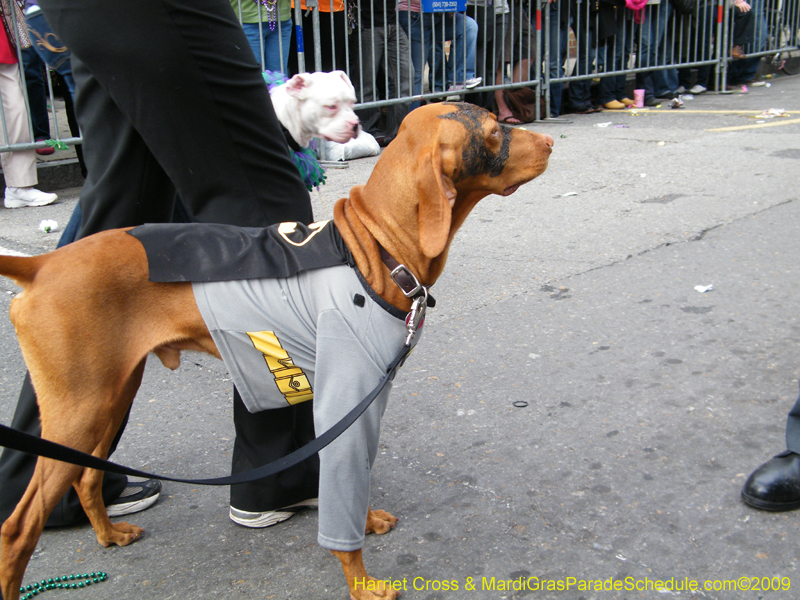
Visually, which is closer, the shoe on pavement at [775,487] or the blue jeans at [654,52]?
the shoe on pavement at [775,487]

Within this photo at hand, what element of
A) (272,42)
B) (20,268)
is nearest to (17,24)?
(272,42)

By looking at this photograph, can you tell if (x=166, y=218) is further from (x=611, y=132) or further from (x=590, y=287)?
(x=611, y=132)

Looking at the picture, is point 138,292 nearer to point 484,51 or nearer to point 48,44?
point 48,44

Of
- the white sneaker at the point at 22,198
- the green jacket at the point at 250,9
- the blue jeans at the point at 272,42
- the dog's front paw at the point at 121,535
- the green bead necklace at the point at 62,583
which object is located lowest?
the green bead necklace at the point at 62,583

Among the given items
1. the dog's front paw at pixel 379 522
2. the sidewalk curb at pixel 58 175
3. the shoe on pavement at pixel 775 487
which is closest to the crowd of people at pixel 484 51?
the sidewalk curb at pixel 58 175

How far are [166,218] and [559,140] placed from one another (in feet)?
21.4

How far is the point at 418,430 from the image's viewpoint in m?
2.89

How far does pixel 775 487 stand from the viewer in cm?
231

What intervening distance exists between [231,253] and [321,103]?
2.41 meters

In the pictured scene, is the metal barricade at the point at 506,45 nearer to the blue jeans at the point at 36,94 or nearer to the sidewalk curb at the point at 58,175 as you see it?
the blue jeans at the point at 36,94

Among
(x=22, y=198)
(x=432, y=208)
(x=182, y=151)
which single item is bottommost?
(x=22, y=198)

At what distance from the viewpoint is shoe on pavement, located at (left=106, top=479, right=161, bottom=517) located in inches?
98.2

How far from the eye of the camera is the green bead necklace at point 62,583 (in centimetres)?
212

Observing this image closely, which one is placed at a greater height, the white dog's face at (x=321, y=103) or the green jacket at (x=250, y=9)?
the green jacket at (x=250, y=9)
